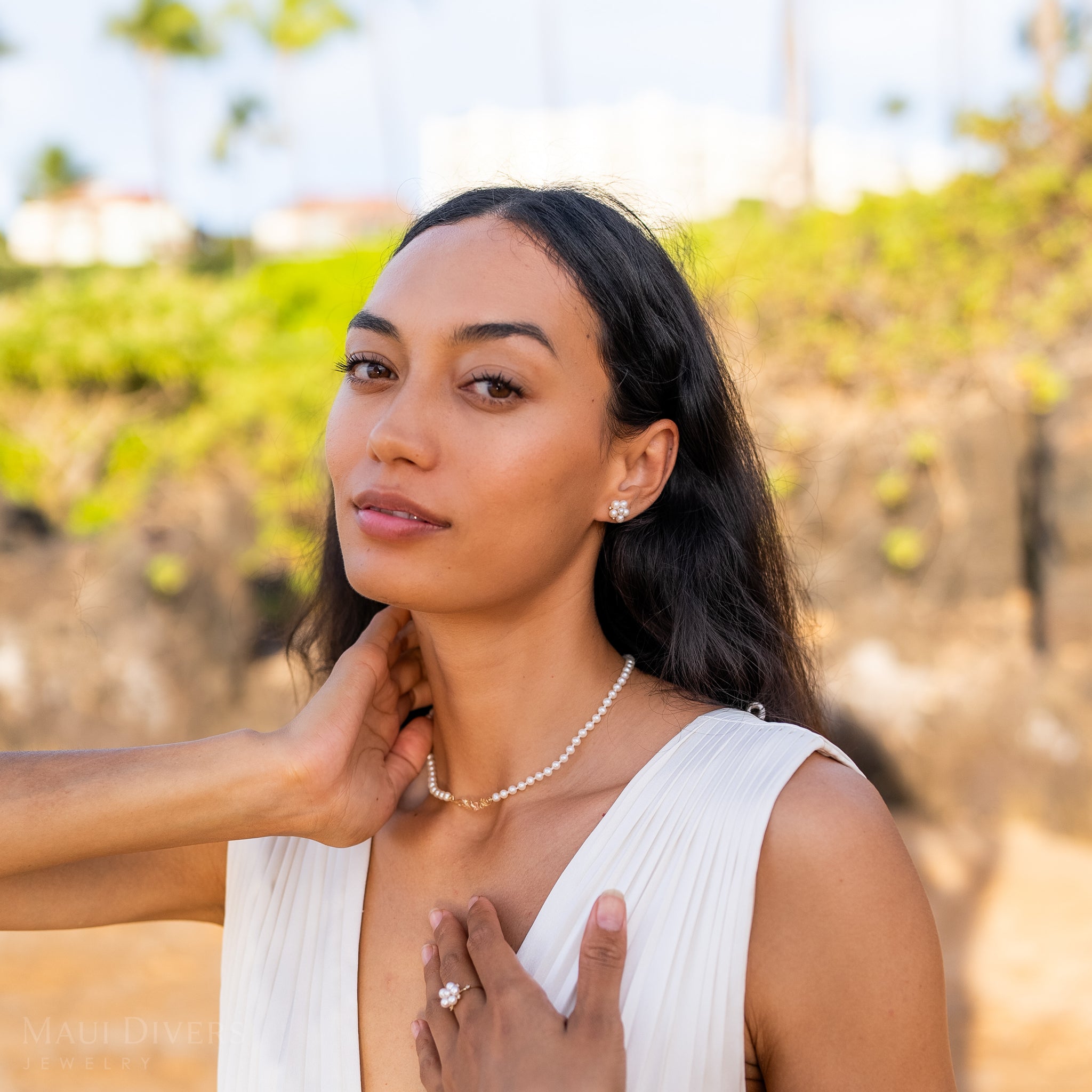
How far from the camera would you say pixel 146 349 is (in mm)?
11367

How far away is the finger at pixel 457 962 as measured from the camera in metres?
1.68

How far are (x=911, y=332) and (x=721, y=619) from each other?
22.0 ft

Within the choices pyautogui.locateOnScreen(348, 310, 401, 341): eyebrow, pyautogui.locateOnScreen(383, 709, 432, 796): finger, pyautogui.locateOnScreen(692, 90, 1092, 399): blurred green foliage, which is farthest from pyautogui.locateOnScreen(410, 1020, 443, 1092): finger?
pyautogui.locateOnScreen(692, 90, 1092, 399): blurred green foliage

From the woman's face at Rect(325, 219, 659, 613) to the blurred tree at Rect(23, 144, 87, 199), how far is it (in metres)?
48.2

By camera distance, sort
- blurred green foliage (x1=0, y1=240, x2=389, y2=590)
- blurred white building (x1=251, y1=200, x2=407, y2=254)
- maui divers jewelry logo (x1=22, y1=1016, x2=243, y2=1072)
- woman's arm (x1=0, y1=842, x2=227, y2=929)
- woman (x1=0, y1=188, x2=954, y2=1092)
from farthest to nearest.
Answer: blurred white building (x1=251, y1=200, x2=407, y2=254) → blurred green foliage (x1=0, y1=240, x2=389, y2=590) → maui divers jewelry logo (x1=22, y1=1016, x2=243, y2=1072) → woman's arm (x1=0, y1=842, x2=227, y2=929) → woman (x1=0, y1=188, x2=954, y2=1092)

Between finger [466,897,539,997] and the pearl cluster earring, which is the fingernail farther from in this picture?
the pearl cluster earring

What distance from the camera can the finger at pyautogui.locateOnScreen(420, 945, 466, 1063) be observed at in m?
1.66

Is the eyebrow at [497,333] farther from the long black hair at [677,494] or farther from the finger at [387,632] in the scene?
the finger at [387,632]

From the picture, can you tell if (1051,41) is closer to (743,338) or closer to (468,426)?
(743,338)

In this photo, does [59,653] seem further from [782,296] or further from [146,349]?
[782,296]

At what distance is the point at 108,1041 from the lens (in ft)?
17.2

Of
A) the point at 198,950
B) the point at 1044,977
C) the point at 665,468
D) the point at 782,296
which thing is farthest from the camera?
the point at 782,296

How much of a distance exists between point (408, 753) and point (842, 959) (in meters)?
0.98

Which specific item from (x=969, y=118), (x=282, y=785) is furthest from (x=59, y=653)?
(x=969, y=118)
